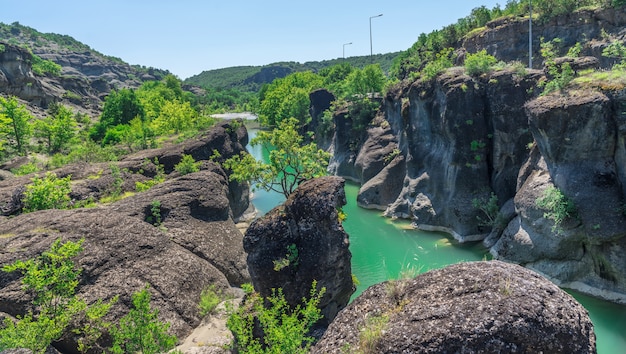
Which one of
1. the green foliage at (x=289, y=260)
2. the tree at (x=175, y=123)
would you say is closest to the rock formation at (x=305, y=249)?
the green foliage at (x=289, y=260)

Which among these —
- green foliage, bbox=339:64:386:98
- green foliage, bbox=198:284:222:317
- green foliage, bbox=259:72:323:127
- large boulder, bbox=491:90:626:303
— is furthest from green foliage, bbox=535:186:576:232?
green foliage, bbox=259:72:323:127

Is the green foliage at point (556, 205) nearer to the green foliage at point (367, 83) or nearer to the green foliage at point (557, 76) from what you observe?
the green foliage at point (557, 76)

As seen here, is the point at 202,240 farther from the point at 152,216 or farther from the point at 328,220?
the point at 328,220

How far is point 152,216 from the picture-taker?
58.7 ft

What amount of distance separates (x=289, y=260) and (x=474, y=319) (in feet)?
23.6

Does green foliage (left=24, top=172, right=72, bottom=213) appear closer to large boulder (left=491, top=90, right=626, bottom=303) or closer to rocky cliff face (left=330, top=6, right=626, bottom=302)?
rocky cliff face (left=330, top=6, right=626, bottom=302)

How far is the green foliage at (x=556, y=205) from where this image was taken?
19219 millimetres

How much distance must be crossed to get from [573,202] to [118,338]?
65.4 feet

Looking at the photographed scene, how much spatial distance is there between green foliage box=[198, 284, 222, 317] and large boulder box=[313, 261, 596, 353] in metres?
7.82

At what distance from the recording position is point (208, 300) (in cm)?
1467

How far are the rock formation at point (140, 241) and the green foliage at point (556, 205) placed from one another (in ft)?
49.6

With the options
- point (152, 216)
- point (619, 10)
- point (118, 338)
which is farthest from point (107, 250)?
point (619, 10)

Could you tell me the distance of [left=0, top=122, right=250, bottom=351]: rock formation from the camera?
13.4m

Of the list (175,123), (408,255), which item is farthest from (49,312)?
(175,123)
